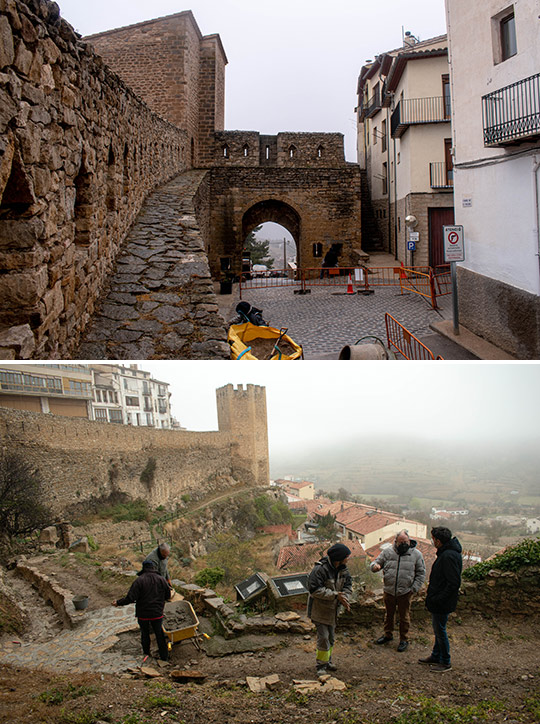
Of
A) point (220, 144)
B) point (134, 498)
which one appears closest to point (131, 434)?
point (134, 498)

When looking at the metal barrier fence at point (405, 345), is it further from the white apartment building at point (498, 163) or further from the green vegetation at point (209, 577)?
the green vegetation at point (209, 577)

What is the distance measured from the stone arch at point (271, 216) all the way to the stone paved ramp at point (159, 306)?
658 inches

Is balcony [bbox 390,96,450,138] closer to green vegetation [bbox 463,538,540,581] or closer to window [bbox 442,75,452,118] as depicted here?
window [bbox 442,75,452,118]

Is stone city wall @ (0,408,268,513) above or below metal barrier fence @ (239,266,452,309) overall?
below

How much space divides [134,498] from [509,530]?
1903 mm

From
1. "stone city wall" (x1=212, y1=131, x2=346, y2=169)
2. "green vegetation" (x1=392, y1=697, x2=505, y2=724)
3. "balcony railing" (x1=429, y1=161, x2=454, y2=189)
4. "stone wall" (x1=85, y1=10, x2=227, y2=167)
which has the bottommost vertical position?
"green vegetation" (x1=392, y1=697, x2=505, y2=724)

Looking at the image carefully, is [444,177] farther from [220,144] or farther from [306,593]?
[306,593]

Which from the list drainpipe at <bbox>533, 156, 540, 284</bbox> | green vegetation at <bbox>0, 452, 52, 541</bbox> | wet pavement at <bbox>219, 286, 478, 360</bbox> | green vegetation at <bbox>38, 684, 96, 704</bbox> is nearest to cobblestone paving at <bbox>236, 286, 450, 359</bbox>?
wet pavement at <bbox>219, 286, 478, 360</bbox>

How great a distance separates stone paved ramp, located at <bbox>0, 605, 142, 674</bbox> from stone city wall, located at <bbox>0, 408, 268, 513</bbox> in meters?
0.56

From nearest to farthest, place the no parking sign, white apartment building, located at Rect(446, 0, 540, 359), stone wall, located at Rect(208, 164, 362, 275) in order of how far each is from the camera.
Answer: white apartment building, located at Rect(446, 0, 540, 359) < the no parking sign < stone wall, located at Rect(208, 164, 362, 275)

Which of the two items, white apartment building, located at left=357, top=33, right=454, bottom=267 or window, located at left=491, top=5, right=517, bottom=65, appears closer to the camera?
window, located at left=491, top=5, right=517, bottom=65

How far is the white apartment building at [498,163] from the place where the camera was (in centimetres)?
894

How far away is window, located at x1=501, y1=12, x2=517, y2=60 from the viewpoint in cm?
968

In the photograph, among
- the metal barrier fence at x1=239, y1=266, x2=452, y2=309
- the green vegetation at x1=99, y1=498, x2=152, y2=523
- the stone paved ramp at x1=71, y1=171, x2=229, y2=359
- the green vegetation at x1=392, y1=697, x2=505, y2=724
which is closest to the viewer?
the green vegetation at x1=392, y1=697, x2=505, y2=724
